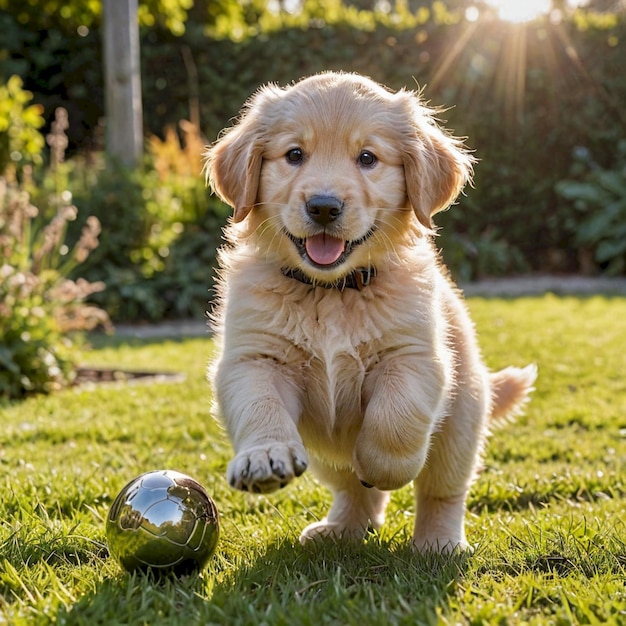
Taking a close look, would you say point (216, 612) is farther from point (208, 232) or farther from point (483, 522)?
point (208, 232)

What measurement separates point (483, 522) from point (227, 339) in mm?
1211

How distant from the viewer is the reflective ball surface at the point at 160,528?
2.51 metres

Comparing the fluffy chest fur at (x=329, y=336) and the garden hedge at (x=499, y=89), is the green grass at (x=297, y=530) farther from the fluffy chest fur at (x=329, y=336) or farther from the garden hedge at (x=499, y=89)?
the garden hedge at (x=499, y=89)

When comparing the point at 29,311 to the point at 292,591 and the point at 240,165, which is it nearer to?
the point at 240,165

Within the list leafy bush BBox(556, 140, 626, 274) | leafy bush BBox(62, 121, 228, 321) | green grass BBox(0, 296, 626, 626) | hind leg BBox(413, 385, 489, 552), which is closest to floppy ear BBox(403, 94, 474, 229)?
hind leg BBox(413, 385, 489, 552)

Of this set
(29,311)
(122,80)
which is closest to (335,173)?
(29,311)

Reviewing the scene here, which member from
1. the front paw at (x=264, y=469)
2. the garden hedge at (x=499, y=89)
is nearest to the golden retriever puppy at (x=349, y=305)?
the front paw at (x=264, y=469)

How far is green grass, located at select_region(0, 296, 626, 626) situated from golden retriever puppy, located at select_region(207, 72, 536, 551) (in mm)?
291

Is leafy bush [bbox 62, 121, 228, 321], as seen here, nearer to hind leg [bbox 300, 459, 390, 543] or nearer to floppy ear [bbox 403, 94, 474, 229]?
hind leg [bbox 300, 459, 390, 543]

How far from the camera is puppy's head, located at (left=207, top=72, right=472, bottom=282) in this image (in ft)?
9.66

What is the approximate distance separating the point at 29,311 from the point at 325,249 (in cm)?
369

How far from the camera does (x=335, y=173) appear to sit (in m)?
2.97

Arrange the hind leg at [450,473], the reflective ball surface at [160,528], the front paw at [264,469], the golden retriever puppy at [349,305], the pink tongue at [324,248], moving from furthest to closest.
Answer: the hind leg at [450,473], the pink tongue at [324,248], the golden retriever puppy at [349,305], the reflective ball surface at [160,528], the front paw at [264,469]

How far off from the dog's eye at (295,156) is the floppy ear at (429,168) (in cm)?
37
